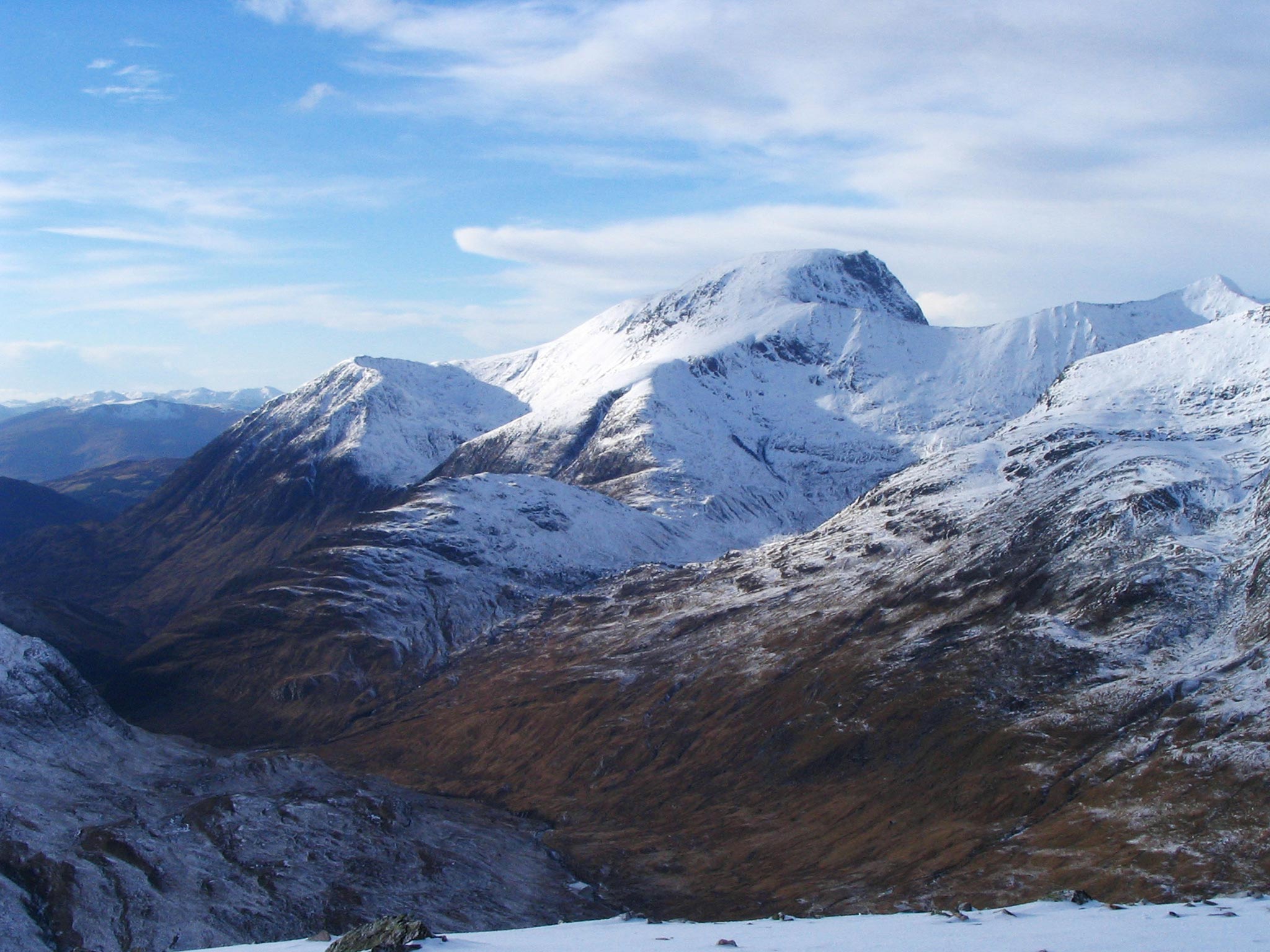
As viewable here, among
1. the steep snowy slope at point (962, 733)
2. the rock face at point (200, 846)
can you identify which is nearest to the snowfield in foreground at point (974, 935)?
the rock face at point (200, 846)

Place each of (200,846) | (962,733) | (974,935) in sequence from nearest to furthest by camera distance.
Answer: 1. (974,935)
2. (200,846)
3. (962,733)

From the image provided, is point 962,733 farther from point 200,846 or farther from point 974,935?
point 974,935

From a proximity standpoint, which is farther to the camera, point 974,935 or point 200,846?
point 200,846

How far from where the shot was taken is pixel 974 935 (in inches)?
1937

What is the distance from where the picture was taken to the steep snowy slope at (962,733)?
378 feet

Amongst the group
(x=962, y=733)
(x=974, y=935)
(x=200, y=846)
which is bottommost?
(x=962, y=733)

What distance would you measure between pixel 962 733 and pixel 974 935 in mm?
101060

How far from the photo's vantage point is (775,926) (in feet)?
200

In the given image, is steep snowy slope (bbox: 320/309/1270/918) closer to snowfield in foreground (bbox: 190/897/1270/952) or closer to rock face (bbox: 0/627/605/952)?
rock face (bbox: 0/627/605/952)

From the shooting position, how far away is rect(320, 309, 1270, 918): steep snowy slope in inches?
4537

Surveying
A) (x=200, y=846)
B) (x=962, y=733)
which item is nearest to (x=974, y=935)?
(x=200, y=846)

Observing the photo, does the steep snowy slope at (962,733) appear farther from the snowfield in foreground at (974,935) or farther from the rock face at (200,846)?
the snowfield in foreground at (974,935)

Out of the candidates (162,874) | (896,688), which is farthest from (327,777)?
(896,688)

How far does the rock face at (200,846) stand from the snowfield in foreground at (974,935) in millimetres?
39617
